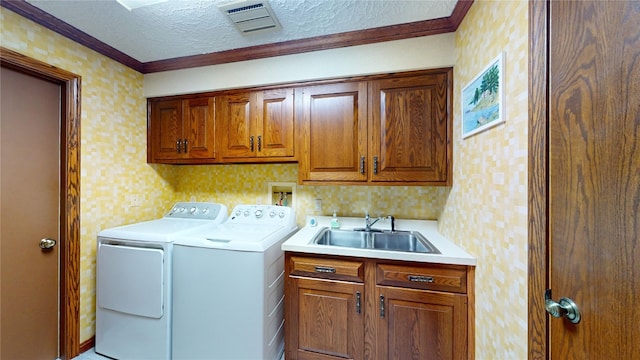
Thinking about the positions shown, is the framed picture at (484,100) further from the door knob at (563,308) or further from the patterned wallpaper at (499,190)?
the door knob at (563,308)

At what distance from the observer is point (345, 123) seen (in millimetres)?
1756

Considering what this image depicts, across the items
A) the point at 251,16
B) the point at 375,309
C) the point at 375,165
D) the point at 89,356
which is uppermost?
the point at 251,16

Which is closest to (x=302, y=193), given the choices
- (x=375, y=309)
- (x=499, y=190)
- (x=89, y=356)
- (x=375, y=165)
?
(x=375, y=165)

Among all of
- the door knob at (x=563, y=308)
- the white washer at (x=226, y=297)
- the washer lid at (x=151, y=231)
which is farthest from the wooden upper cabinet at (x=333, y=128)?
the door knob at (x=563, y=308)

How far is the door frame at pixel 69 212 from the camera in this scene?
5.36ft

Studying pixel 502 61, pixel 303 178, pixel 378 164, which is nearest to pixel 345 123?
pixel 378 164

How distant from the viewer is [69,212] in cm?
164

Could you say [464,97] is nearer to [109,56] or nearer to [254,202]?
[254,202]

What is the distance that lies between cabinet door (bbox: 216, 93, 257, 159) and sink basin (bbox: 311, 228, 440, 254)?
37.3 inches

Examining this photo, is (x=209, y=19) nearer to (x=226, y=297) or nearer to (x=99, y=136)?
(x=99, y=136)

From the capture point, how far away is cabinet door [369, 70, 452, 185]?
160 centimetres

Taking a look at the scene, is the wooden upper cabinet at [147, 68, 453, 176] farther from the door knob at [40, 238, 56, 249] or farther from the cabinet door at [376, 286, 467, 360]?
the door knob at [40, 238, 56, 249]

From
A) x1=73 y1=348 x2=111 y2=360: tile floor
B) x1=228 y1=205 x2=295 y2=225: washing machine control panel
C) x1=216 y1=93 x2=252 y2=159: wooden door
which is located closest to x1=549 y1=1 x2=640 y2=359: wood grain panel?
x1=228 y1=205 x2=295 y2=225: washing machine control panel

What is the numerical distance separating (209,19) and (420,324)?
2.32 meters
